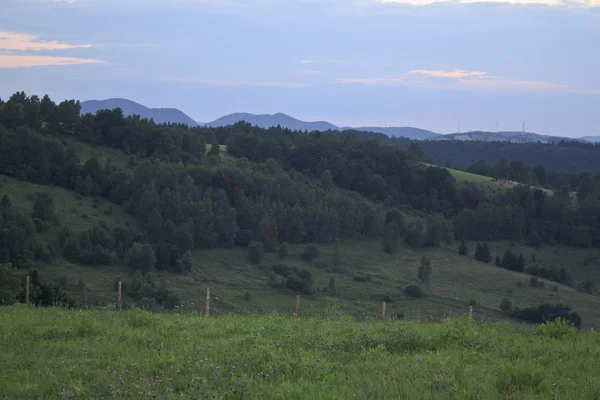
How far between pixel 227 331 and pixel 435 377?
11.7ft

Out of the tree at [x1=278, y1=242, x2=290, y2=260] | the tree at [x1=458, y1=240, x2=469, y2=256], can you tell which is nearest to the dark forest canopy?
the tree at [x1=278, y1=242, x2=290, y2=260]

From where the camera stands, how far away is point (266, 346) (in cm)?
791

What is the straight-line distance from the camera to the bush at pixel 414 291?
190 ft

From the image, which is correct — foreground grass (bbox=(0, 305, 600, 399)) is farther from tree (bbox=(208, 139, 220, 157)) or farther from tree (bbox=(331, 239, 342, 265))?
tree (bbox=(208, 139, 220, 157))

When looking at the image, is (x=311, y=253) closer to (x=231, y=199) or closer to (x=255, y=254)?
(x=255, y=254)

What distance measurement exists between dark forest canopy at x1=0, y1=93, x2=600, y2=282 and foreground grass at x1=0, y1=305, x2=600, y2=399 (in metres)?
42.2

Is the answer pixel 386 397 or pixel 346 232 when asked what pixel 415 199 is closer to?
pixel 346 232

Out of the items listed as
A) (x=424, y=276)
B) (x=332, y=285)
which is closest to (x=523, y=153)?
(x=424, y=276)

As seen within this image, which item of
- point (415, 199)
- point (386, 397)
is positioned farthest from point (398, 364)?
point (415, 199)

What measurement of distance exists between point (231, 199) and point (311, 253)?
43.9 ft

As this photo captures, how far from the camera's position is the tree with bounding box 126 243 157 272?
5731cm

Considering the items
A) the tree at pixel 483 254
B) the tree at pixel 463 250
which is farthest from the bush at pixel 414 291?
the tree at pixel 463 250

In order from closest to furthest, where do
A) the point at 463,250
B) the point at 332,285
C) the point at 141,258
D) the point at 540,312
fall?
the point at 540,312
the point at 141,258
the point at 332,285
the point at 463,250

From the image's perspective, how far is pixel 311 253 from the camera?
72.6 meters
